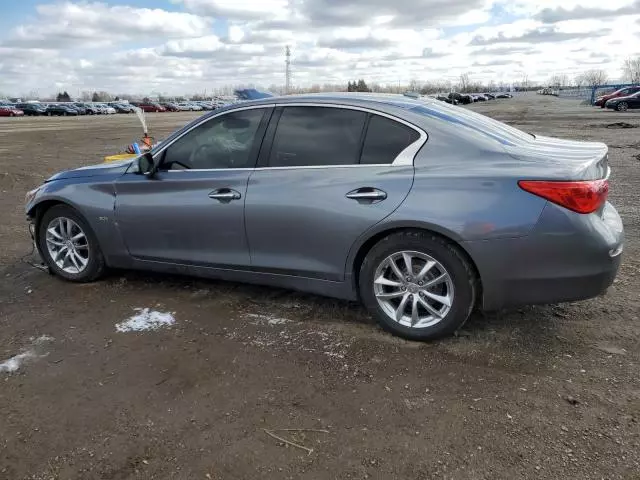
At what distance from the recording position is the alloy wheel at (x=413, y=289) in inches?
144

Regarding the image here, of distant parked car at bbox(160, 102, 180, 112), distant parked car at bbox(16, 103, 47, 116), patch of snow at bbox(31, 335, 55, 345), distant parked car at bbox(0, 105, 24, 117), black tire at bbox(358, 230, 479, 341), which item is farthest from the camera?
distant parked car at bbox(160, 102, 180, 112)

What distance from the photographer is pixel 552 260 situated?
11.1 feet

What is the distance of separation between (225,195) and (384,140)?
50.8 inches

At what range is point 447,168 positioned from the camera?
360 cm

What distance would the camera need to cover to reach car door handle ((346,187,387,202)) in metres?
3.69

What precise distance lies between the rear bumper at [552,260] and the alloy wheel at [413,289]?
0.90 feet

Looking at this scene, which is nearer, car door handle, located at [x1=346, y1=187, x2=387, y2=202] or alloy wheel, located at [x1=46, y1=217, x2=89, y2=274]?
car door handle, located at [x1=346, y1=187, x2=387, y2=202]

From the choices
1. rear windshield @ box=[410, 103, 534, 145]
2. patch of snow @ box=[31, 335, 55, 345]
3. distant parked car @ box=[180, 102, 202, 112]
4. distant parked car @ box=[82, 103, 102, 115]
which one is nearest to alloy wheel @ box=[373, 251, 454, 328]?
rear windshield @ box=[410, 103, 534, 145]

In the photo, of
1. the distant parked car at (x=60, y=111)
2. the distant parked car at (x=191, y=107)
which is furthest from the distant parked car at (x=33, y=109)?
the distant parked car at (x=191, y=107)

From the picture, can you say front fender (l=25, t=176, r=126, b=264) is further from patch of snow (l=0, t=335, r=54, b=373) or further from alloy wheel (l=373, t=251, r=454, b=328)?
alloy wheel (l=373, t=251, r=454, b=328)

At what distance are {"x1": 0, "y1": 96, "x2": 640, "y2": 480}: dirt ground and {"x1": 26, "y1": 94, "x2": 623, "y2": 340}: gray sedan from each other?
0.36m

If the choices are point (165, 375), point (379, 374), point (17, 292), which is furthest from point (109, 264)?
point (379, 374)

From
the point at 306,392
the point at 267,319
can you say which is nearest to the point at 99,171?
the point at 267,319

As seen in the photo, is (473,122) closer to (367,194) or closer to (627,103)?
(367,194)
